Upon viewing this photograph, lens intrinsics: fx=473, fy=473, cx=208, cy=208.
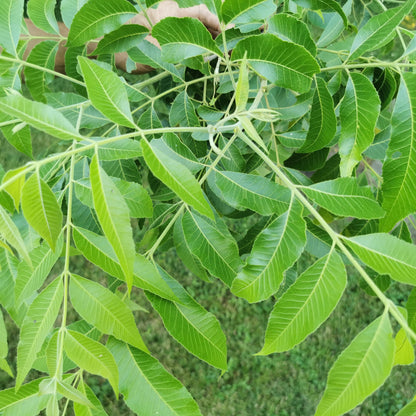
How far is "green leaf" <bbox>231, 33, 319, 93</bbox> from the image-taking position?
1.86 feet

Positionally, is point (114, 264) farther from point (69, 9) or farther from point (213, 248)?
point (69, 9)

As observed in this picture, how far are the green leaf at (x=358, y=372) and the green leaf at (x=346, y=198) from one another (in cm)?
16

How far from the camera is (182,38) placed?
0.61 m

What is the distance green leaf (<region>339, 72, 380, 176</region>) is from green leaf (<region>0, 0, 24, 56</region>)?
1.55 ft

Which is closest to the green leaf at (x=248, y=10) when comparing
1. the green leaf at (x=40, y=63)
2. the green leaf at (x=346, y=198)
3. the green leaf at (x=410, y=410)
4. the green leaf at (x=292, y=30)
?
the green leaf at (x=292, y=30)

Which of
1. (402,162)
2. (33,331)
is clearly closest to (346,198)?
(402,162)

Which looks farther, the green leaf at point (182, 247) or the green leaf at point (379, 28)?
the green leaf at point (182, 247)

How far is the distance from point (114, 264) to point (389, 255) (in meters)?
0.30

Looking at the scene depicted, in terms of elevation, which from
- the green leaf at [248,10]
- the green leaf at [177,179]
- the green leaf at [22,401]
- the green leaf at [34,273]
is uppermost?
the green leaf at [248,10]

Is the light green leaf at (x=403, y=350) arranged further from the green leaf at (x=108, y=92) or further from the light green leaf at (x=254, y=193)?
the green leaf at (x=108, y=92)

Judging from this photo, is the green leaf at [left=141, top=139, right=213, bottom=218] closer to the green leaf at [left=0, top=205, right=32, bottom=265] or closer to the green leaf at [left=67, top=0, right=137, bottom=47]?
the green leaf at [left=0, top=205, right=32, bottom=265]

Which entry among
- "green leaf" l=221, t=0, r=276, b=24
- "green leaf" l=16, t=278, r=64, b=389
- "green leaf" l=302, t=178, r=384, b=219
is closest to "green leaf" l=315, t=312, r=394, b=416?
"green leaf" l=302, t=178, r=384, b=219

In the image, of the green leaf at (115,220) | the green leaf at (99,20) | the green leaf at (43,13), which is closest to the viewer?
the green leaf at (115,220)

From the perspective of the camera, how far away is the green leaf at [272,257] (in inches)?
21.1
